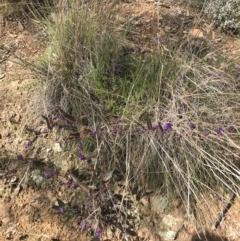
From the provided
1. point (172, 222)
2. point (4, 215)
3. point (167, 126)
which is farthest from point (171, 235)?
point (4, 215)

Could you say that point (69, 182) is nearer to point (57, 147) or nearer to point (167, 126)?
point (57, 147)

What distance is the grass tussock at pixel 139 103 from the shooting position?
6.09 feet

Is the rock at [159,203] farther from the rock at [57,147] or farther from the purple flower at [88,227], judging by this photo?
the rock at [57,147]

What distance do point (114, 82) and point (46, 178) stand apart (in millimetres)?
617

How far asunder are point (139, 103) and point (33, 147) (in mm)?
619

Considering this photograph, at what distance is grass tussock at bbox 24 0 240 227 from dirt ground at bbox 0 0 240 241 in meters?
0.14

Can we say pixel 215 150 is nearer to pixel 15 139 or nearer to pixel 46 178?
pixel 46 178

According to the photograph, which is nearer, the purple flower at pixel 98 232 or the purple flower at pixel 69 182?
the purple flower at pixel 98 232

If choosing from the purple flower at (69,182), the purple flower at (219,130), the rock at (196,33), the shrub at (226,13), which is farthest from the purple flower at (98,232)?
the shrub at (226,13)

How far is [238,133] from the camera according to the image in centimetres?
185

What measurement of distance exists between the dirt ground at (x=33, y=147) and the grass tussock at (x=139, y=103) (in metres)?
0.14

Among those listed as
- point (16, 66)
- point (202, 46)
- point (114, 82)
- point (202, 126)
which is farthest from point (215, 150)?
point (16, 66)

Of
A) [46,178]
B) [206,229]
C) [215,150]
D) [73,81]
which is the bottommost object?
[206,229]

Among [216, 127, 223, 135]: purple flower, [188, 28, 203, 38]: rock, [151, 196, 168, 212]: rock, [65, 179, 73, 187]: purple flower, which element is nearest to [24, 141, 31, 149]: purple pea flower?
[65, 179, 73, 187]: purple flower
